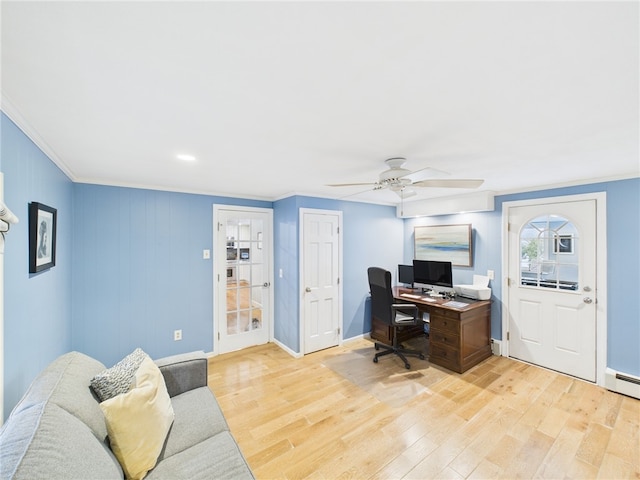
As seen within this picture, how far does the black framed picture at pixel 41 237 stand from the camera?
5.44 ft

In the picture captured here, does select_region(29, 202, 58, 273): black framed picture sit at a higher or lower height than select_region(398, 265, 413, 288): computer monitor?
higher

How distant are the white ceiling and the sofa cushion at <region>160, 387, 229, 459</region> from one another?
1.77 m

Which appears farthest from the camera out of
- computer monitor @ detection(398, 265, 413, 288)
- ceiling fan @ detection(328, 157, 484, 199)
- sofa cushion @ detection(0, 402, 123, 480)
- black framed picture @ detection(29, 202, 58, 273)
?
computer monitor @ detection(398, 265, 413, 288)

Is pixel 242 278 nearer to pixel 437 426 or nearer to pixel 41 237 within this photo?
pixel 41 237

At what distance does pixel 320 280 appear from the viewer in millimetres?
3871

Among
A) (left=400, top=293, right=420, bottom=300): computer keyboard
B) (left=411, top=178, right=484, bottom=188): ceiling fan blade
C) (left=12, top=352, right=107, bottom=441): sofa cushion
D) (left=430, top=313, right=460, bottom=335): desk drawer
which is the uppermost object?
(left=411, top=178, right=484, bottom=188): ceiling fan blade

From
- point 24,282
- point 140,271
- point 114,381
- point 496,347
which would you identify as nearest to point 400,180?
point 114,381

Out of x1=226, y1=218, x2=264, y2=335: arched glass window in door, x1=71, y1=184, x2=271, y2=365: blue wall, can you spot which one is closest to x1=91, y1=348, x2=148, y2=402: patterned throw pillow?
x1=71, y1=184, x2=271, y2=365: blue wall

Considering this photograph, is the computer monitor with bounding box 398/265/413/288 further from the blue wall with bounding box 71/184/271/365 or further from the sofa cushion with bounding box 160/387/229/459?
the sofa cushion with bounding box 160/387/229/459

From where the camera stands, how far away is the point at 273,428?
7.36ft

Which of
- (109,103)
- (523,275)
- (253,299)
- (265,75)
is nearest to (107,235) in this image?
(253,299)

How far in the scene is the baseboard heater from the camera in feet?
8.70

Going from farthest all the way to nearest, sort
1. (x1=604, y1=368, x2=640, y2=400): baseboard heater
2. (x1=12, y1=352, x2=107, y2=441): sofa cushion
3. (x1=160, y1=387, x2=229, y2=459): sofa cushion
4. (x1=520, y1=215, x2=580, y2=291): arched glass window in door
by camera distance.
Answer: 1. (x1=520, y1=215, x2=580, y2=291): arched glass window in door
2. (x1=604, y1=368, x2=640, y2=400): baseboard heater
3. (x1=160, y1=387, x2=229, y2=459): sofa cushion
4. (x1=12, y1=352, x2=107, y2=441): sofa cushion

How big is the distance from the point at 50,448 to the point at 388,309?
3093mm
